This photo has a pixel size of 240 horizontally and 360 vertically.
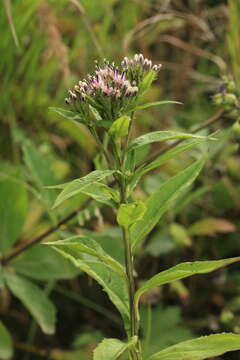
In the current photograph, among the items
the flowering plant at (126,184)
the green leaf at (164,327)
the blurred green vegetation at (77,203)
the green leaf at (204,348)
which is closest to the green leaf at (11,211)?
the blurred green vegetation at (77,203)

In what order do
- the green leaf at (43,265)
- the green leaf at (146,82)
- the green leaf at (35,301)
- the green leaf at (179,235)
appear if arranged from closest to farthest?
the green leaf at (146,82)
the green leaf at (35,301)
the green leaf at (43,265)
the green leaf at (179,235)

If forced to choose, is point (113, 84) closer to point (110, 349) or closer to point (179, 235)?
point (110, 349)

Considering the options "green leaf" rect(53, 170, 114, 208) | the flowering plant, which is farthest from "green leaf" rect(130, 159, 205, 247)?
"green leaf" rect(53, 170, 114, 208)

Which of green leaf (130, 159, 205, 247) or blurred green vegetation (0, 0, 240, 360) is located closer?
green leaf (130, 159, 205, 247)

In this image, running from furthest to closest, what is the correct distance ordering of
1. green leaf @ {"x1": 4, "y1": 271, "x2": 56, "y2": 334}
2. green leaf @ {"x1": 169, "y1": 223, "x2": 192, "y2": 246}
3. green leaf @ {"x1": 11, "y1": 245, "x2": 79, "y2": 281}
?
green leaf @ {"x1": 169, "y1": 223, "x2": 192, "y2": 246}
green leaf @ {"x1": 11, "y1": 245, "x2": 79, "y2": 281}
green leaf @ {"x1": 4, "y1": 271, "x2": 56, "y2": 334}

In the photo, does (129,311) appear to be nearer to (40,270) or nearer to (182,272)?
(182,272)

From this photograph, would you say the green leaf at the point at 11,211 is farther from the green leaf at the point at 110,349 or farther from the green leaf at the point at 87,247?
the green leaf at the point at 110,349

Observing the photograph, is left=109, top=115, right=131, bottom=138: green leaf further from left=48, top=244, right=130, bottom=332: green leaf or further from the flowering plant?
left=48, top=244, right=130, bottom=332: green leaf
